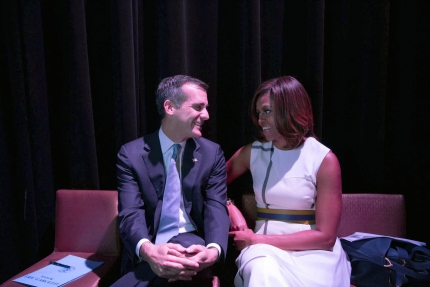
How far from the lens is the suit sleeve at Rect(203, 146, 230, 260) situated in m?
1.41

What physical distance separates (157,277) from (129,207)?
1.06 ft

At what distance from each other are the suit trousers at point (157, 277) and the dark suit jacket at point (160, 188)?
0.07 m

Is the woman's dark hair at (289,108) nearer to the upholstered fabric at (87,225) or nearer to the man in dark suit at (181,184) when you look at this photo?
the man in dark suit at (181,184)

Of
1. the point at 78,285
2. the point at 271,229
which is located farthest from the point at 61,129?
the point at 271,229

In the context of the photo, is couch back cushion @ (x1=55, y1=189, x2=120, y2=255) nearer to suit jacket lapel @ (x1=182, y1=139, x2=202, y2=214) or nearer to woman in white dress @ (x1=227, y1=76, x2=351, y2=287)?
suit jacket lapel @ (x1=182, y1=139, x2=202, y2=214)

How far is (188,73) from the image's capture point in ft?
6.36

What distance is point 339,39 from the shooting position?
1.94m

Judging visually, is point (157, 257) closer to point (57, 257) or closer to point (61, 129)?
point (57, 257)

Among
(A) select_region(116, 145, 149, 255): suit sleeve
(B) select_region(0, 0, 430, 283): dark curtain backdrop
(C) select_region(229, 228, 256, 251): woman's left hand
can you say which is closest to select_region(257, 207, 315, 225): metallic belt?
(C) select_region(229, 228, 256, 251): woman's left hand

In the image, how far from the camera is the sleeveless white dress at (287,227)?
1.24 meters

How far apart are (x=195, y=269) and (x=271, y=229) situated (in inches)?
17.4

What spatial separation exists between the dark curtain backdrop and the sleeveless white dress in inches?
16.0

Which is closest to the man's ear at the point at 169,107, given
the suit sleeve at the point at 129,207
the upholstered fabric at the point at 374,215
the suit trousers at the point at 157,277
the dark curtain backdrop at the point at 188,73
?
the suit sleeve at the point at 129,207

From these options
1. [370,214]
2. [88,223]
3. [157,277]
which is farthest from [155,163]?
[370,214]
